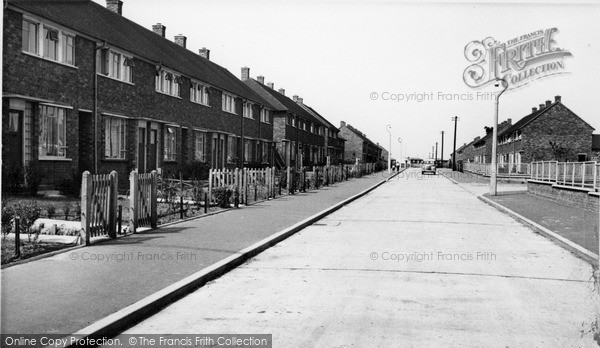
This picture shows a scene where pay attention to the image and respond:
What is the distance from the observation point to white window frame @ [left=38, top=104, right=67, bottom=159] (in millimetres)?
16891

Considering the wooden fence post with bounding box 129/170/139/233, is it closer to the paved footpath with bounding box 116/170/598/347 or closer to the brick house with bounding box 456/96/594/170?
the paved footpath with bounding box 116/170/598/347

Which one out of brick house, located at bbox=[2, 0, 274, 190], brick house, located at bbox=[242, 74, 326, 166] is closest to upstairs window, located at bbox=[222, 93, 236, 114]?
brick house, located at bbox=[2, 0, 274, 190]

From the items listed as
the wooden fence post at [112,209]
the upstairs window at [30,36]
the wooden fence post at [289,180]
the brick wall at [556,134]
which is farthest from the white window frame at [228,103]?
the brick wall at [556,134]

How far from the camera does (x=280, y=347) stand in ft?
14.5

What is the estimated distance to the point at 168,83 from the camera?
86.4 feet

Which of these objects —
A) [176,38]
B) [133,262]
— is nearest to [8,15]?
[133,262]

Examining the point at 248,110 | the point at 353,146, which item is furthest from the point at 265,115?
the point at 353,146

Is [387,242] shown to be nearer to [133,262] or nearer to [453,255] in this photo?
[453,255]

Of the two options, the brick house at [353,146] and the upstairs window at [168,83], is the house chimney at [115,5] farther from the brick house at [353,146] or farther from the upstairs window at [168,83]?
the brick house at [353,146]

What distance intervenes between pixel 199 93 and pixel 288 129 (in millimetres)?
18737

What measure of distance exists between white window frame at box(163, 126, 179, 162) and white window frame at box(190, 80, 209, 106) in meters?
2.96

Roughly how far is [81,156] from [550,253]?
15969mm

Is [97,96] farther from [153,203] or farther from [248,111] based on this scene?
[248,111]

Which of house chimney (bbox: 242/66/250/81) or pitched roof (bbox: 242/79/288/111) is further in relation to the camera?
house chimney (bbox: 242/66/250/81)
